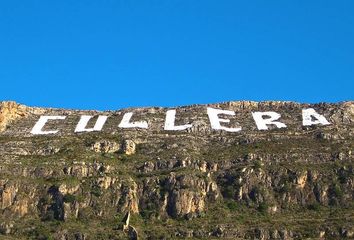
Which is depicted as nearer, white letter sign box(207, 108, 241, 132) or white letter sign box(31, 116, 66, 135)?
white letter sign box(207, 108, 241, 132)

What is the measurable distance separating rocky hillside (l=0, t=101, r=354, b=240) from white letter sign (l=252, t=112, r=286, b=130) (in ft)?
2.57

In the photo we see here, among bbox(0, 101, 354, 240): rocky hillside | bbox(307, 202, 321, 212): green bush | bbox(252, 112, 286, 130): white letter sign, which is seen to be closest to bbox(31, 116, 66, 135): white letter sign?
bbox(0, 101, 354, 240): rocky hillside

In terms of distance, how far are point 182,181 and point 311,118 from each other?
41.0 meters

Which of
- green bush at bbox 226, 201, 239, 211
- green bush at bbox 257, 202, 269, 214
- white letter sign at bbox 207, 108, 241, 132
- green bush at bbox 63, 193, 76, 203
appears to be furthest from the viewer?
white letter sign at bbox 207, 108, 241, 132

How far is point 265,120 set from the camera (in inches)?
7466

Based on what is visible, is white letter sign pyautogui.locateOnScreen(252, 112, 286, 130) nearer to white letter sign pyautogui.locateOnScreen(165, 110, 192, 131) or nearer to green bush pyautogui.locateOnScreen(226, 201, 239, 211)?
white letter sign pyautogui.locateOnScreen(165, 110, 192, 131)

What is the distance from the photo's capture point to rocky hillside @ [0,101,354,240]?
488ft

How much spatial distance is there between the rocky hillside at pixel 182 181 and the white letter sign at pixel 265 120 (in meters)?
0.78

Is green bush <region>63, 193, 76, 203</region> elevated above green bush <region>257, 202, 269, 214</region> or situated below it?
below

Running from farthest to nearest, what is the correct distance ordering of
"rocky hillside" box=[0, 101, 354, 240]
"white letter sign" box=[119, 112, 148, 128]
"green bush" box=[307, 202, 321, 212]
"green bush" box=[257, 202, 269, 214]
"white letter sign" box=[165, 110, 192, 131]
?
"white letter sign" box=[119, 112, 148, 128]
"white letter sign" box=[165, 110, 192, 131]
"green bush" box=[307, 202, 321, 212]
"green bush" box=[257, 202, 269, 214]
"rocky hillside" box=[0, 101, 354, 240]

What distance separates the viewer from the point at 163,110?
19875cm

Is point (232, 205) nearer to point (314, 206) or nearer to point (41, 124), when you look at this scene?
point (314, 206)

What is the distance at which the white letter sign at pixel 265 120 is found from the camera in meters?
185

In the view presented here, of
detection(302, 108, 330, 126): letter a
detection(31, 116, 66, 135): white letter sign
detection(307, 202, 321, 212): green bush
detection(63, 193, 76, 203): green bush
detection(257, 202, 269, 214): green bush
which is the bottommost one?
detection(63, 193, 76, 203): green bush
